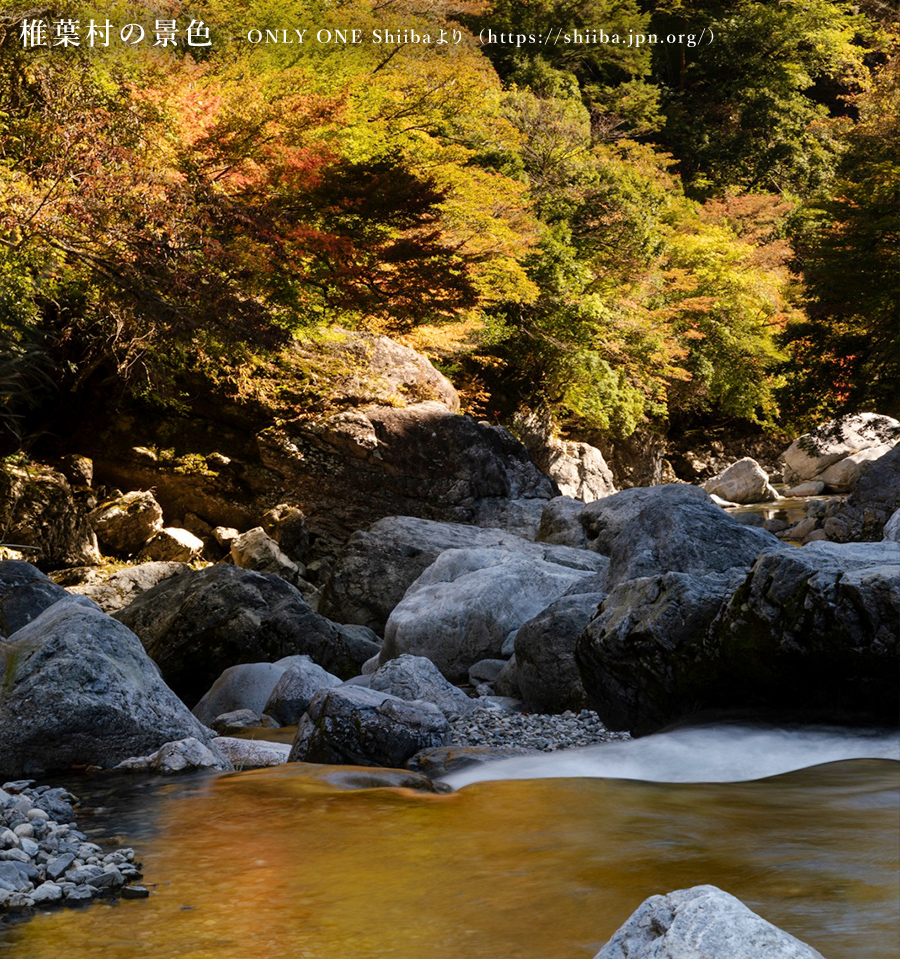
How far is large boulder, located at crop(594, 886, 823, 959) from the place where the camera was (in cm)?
184

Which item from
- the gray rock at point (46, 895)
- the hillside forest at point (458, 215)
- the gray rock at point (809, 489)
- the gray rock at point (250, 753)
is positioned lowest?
the gray rock at point (809, 489)

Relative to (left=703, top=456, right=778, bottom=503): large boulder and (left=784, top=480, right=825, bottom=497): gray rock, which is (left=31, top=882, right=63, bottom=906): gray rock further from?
(left=784, top=480, right=825, bottom=497): gray rock

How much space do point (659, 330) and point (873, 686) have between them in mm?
20981

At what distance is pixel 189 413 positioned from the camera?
1616cm

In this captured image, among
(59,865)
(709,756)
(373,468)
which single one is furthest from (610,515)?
(59,865)

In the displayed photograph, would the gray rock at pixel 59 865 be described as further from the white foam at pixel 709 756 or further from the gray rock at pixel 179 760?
the white foam at pixel 709 756

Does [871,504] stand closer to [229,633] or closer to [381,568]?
[381,568]

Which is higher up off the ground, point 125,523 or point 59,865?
point 59,865

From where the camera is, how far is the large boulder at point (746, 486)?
78.9 ft

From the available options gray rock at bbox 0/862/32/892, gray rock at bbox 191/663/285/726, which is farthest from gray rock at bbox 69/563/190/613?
gray rock at bbox 0/862/32/892

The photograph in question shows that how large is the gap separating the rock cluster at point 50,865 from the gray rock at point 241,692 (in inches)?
139

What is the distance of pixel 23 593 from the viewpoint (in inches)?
320

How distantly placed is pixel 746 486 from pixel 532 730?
19350mm

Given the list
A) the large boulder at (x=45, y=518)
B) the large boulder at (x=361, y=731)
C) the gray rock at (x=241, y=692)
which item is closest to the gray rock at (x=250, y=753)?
the large boulder at (x=361, y=731)
